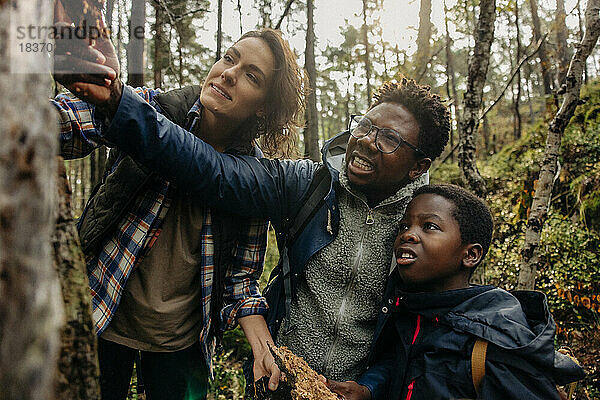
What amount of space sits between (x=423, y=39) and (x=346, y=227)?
30.3ft

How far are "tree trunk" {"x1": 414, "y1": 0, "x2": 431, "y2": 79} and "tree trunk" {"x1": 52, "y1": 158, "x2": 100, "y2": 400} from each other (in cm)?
835

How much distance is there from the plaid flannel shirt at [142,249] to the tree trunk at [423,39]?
24.0 feet

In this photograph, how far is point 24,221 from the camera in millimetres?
627

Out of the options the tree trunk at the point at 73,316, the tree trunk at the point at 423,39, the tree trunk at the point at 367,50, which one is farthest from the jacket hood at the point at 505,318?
the tree trunk at the point at 367,50

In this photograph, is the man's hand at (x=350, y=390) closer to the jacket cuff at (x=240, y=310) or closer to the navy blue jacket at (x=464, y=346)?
the navy blue jacket at (x=464, y=346)

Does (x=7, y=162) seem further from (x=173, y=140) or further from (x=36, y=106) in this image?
(x=173, y=140)

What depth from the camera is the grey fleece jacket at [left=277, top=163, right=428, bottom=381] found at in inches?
81.1

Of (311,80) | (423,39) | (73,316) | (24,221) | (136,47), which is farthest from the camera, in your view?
(423,39)

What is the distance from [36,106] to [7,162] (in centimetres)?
11

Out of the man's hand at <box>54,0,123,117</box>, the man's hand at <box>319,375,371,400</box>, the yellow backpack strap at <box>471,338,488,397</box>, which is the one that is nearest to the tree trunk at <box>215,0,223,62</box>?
the man's hand at <box>54,0,123,117</box>

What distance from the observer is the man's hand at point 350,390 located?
1918 millimetres

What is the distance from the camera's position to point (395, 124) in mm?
2096

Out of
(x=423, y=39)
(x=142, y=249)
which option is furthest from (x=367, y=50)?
(x=142, y=249)

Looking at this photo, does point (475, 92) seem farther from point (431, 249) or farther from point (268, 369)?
point (268, 369)
